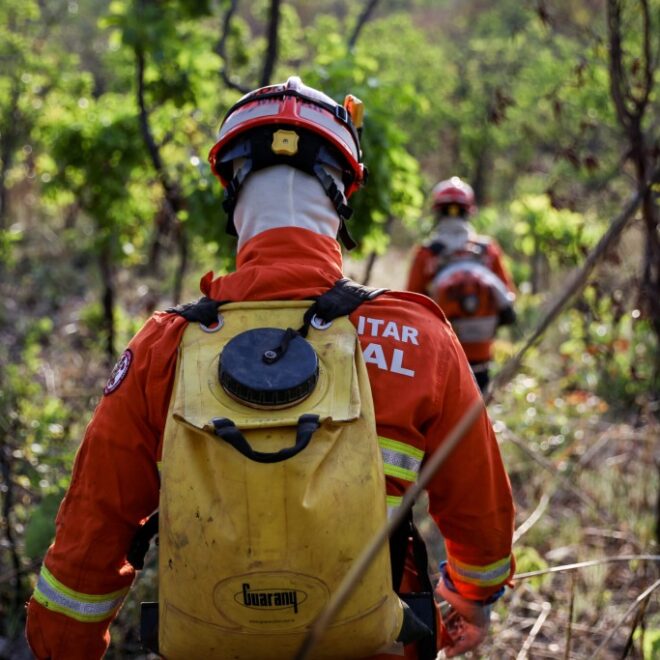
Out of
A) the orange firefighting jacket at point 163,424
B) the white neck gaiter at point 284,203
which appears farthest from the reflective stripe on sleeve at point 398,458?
the white neck gaiter at point 284,203

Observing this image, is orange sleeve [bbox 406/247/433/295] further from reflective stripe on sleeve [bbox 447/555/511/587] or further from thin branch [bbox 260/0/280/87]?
reflective stripe on sleeve [bbox 447/555/511/587]

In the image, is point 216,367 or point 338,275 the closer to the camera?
point 216,367

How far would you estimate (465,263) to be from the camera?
5719 mm

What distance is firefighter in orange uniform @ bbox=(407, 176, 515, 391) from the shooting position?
18.2 ft

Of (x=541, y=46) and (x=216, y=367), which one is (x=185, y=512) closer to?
(x=216, y=367)

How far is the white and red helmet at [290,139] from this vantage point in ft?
6.40

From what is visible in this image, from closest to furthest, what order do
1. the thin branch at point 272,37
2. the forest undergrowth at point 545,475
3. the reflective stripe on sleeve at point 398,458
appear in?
the reflective stripe on sleeve at point 398,458 < the forest undergrowth at point 545,475 < the thin branch at point 272,37

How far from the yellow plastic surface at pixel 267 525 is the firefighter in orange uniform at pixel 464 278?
12.7 feet

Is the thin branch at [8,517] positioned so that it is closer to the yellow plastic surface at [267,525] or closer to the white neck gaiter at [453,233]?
the yellow plastic surface at [267,525]

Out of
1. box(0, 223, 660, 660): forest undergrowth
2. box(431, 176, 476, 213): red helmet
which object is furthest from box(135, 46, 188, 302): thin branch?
box(431, 176, 476, 213): red helmet

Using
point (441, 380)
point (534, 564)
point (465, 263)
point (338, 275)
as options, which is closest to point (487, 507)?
point (441, 380)

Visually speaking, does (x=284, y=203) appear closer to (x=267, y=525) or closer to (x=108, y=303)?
(x=267, y=525)

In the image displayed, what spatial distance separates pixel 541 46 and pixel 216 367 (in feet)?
72.5

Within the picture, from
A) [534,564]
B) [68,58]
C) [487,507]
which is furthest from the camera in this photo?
[68,58]
